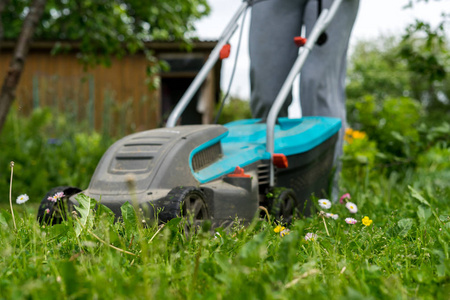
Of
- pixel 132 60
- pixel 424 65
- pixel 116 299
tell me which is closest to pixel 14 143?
pixel 424 65

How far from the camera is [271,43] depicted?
263cm

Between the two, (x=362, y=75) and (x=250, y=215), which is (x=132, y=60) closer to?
(x=250, y=215)

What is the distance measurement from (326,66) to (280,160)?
2.60 ft

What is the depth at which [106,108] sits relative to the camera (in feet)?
15.5

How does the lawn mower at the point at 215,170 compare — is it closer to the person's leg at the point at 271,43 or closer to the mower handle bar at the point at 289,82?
the mower handle bar at the point at 289,82

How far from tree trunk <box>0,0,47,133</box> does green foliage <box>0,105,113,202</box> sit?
0.42 metres

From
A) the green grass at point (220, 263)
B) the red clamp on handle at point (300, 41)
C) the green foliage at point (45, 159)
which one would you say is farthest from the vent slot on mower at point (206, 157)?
the green foliage at point (45, 159)

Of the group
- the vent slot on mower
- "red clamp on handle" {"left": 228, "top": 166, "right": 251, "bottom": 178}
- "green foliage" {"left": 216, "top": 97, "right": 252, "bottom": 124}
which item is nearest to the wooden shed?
"green foliage" {"left": 216, "top": 97, "right": 252, "bottom": 124}

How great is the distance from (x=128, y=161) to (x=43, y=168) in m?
2.49

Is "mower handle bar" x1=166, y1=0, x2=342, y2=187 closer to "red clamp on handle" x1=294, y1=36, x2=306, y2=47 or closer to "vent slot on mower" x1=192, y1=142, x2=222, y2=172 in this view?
"red clamp on handle" x1=294, y1=36, x2=306, y2=47

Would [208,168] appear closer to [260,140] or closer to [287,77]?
[260,140]

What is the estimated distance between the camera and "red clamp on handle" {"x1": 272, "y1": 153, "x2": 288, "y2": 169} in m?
2.06

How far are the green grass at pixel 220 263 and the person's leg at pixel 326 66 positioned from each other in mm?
999

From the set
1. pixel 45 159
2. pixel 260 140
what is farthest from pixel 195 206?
pixel 45 159
